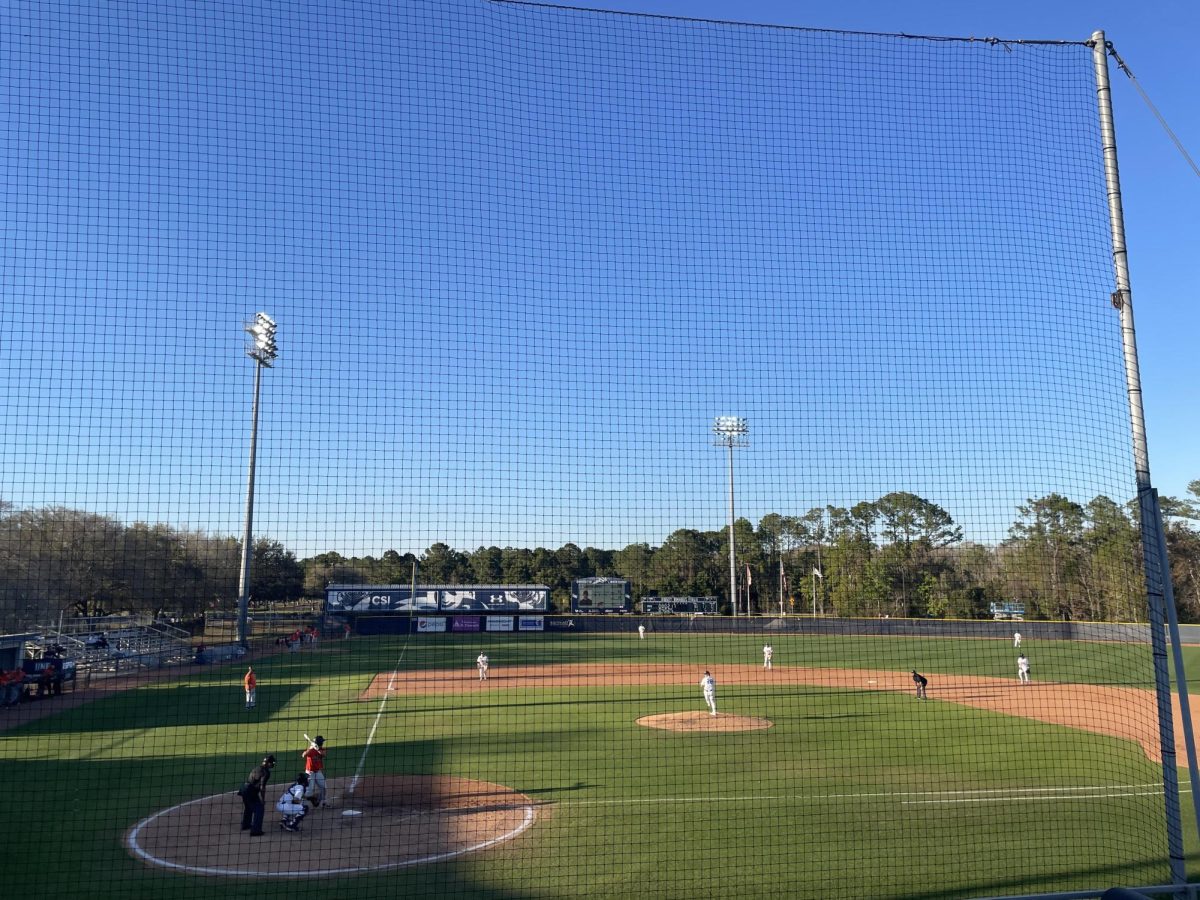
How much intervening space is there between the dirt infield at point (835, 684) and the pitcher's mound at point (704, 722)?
6.15 feet

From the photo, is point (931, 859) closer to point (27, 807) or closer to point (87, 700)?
point (27, 807)

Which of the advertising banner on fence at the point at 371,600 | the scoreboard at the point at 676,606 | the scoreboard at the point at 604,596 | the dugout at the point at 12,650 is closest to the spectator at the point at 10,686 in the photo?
the dugout at the point at 12,650

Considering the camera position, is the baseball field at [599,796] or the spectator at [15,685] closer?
the baseball field at [599,796]

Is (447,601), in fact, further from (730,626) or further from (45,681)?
(45,681)

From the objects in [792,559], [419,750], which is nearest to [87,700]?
[419,750]

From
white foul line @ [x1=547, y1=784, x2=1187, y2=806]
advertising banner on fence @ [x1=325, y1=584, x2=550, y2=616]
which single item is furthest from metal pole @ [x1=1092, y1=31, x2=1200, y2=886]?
advertising banner on fence @ [x1=325, y1=584, x2=550, y2=616]

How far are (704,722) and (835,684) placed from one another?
29.0 feet

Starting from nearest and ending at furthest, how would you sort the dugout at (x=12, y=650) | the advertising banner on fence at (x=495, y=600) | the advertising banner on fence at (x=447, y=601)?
the dugout at (x=12, y=650), the advertising banner on fence at (x=447, y=601), the advertising banner on fence at (x=495, y=600)

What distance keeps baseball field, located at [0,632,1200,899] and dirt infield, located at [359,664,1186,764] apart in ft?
0.89

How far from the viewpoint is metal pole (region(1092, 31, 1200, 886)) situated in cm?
535

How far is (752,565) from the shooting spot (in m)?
43.6

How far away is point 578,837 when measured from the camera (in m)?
9.27

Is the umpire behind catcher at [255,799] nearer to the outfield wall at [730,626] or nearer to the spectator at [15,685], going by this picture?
the spectator at [15,685]

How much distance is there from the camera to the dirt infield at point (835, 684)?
1930 cm
